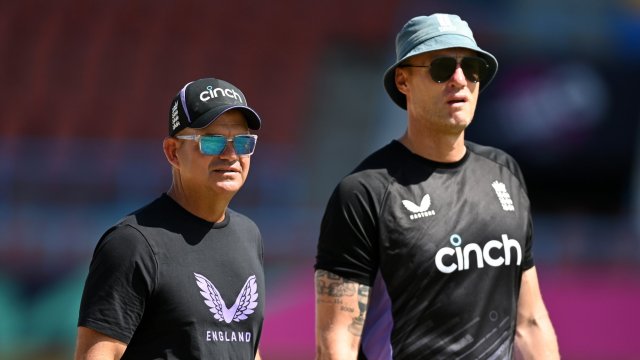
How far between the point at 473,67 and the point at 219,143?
107cm

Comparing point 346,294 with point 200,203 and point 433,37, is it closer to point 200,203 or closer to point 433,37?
point 200,203

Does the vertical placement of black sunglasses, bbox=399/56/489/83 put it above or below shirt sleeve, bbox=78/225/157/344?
above

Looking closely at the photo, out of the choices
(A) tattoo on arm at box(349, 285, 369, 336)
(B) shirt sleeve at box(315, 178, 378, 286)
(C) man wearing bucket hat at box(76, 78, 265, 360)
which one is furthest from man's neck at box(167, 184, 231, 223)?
(A) tattoo on arm at box(349, 285, 369, 336)

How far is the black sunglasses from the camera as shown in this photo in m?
4.23

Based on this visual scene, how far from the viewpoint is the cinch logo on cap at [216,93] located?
3.73 metres

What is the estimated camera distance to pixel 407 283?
4.08 meters

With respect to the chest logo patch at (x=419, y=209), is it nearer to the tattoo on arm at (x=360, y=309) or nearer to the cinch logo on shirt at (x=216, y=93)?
the tattoo on arm at (x=360, y=309)

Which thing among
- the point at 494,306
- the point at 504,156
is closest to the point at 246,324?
the point at 494,306

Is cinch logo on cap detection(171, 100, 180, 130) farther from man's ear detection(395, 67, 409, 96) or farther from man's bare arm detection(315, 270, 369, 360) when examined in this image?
man's ear detection(395, 67, 409, 96)

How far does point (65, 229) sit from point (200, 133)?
23.8ft

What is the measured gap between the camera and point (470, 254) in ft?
13.6

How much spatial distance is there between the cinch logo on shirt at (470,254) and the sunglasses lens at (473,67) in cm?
58

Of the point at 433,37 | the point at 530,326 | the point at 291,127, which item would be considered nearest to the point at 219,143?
the point at 433,37

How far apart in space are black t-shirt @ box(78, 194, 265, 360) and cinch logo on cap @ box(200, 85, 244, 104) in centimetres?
34
